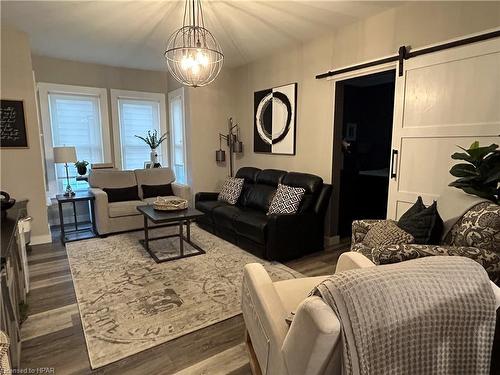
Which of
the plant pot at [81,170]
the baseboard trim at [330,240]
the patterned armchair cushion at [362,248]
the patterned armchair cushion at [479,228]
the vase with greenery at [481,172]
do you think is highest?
the vase with greenery at [481,172]

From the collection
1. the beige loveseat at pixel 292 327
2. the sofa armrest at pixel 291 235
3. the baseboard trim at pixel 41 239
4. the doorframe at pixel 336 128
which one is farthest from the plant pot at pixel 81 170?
the beige loveseat at pixel 292 327

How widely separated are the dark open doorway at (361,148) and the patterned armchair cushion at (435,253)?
6.78 feet

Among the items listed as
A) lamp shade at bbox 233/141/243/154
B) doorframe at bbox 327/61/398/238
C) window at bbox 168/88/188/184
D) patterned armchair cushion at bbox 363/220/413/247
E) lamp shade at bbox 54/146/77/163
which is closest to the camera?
patterned armchair cushion at bbox 363/220/413/247

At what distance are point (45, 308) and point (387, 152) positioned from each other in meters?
5.15

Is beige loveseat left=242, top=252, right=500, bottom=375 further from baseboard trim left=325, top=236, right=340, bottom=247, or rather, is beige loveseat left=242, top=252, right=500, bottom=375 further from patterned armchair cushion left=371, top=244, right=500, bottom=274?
baseboard trim left=325, top=236, right=340, bottom=247

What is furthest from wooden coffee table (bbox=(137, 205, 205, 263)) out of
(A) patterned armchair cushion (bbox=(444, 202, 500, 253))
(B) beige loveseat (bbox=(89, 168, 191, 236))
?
(A) patterned armchair cushion (bbox=(444, 202, 500, 253))

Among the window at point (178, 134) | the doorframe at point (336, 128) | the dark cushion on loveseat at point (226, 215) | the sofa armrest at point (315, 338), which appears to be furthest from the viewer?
the window at point (178, 134)

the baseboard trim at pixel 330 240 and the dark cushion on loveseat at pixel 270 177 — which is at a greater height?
the dark cushion on loveseat at pixel 270 177

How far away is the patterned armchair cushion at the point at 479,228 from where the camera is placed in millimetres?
1889

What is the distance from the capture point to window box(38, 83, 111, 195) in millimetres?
4793

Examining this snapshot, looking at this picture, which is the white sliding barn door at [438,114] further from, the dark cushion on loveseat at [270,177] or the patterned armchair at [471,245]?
the dark cushion on loveseat at [270,177]

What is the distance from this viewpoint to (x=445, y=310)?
0.95 metres

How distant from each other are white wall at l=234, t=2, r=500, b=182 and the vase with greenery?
3.42 feet

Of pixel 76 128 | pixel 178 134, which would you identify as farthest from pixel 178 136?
pixel 76 128
